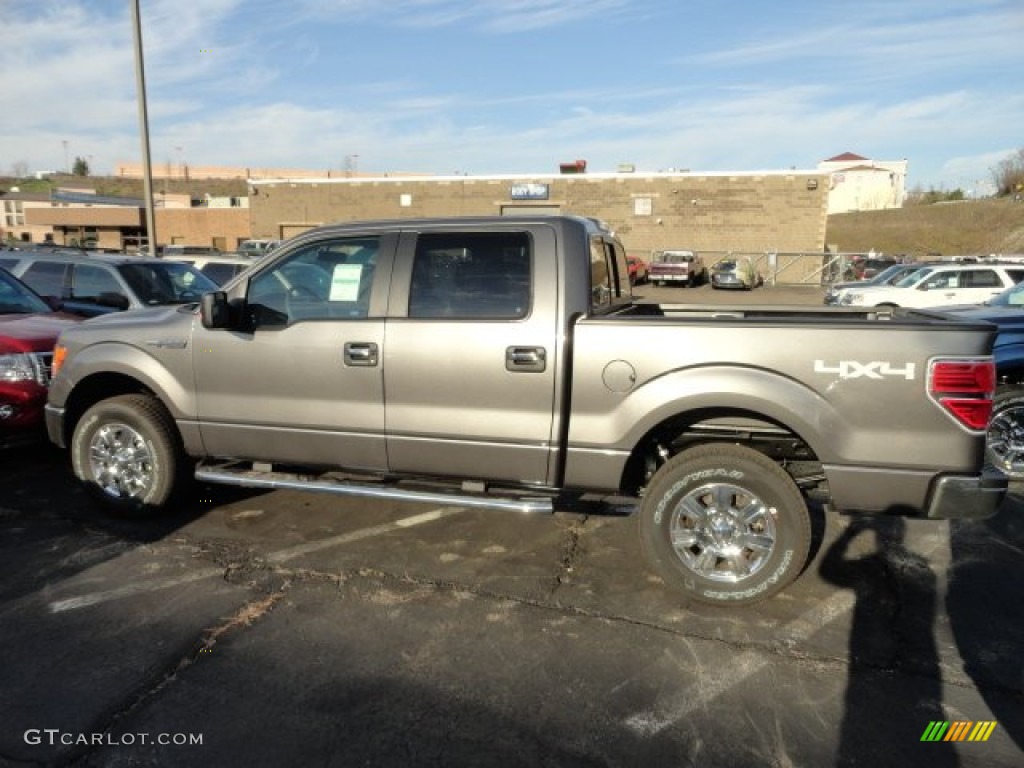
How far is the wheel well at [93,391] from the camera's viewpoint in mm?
5105

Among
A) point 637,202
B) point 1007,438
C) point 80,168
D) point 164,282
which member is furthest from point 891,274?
point 80,168

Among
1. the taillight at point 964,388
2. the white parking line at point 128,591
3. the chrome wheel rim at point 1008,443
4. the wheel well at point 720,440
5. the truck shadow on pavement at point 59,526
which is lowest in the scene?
the white parking line at point 128,591

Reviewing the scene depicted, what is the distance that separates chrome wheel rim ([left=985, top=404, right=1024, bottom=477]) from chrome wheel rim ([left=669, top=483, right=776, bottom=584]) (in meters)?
3.59

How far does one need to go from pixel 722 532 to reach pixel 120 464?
13.1 ft

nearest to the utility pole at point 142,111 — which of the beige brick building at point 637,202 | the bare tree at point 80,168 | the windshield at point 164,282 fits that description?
the windshield at point 164,282

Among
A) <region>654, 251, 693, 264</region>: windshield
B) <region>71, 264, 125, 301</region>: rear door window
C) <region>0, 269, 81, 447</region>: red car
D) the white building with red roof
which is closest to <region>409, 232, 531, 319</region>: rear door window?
<region>0, 269, 81, 447</region>: red car

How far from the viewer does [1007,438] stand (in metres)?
6.34

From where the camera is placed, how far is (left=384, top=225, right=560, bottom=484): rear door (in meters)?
4.09

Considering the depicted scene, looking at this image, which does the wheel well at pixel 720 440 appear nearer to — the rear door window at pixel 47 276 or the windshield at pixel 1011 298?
the windshield at pixel 1011 298

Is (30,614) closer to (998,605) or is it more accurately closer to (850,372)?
(850,372)

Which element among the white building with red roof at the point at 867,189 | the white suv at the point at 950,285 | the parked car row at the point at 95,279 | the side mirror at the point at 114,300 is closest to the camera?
the side mirror at the point at 114,300

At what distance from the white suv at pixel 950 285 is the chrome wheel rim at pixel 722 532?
1419 cm

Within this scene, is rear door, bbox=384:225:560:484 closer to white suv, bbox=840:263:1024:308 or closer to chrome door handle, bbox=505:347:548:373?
chrome door handle, bbox=505:347:548:373

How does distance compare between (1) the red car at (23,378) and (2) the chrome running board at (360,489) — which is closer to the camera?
(2) the chrome running board at (360,489)
